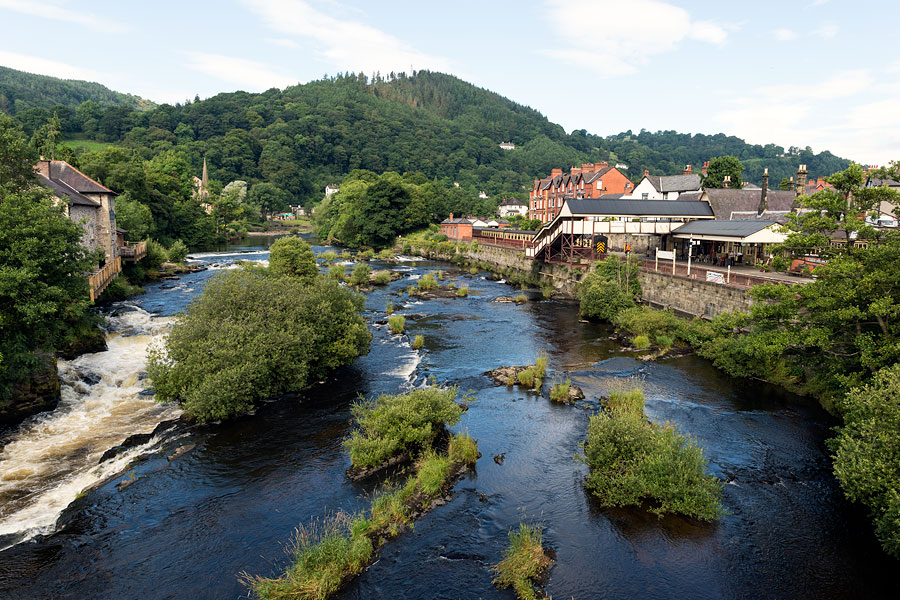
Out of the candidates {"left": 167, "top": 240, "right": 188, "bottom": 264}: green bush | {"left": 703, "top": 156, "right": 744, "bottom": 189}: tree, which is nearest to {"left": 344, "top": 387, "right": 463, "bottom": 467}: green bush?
{"left": 167, "top": 240, "right": 188, "bottom": 264}: green bush

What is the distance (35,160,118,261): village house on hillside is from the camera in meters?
35.3

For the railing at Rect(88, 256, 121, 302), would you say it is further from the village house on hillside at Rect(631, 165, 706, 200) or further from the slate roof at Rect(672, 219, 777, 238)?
the village house on hillside at Rect(631, 165, 706, 200)

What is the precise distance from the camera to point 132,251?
4575 centimetres

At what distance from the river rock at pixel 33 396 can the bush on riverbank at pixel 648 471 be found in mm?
21156

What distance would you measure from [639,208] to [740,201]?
1087 centimetres

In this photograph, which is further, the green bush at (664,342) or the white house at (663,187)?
the white house at (663,187)

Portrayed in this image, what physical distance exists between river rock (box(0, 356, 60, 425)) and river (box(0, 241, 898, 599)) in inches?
24.1

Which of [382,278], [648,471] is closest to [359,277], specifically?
[382,278]

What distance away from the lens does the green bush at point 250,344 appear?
63.5ft

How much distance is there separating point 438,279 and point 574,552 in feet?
148

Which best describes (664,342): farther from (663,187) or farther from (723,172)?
(723,172)

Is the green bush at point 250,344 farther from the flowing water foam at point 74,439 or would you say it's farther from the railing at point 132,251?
the railing at point 132,251

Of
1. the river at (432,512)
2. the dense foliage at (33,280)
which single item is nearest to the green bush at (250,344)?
the river at (432,512)

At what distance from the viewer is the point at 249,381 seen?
19.8m
